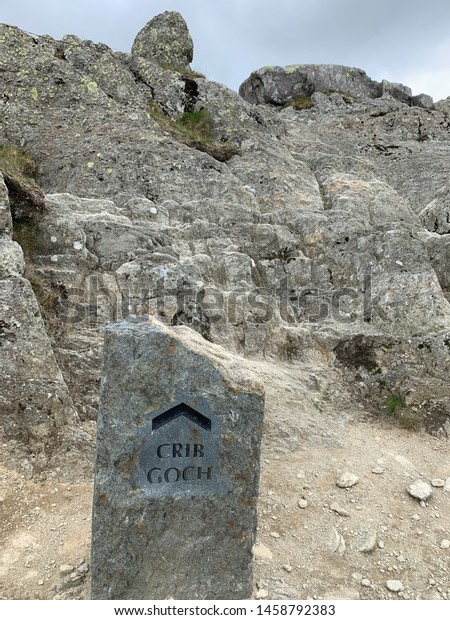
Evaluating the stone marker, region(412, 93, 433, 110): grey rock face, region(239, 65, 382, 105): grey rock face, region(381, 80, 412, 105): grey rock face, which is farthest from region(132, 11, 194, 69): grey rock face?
the stone marker

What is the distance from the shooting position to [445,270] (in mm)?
16922

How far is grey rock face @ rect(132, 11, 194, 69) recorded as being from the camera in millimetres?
32250

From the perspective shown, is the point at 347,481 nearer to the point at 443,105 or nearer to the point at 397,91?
the point at 443,105

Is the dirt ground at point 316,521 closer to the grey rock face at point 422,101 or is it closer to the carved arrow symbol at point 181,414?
the carved arrow symbol at point 181,414

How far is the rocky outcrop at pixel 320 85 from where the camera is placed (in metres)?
43.2

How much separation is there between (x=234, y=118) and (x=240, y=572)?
27282 mm

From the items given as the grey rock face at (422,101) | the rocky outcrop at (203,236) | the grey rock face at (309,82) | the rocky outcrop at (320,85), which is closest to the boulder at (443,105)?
the grey rock face at (422,101)

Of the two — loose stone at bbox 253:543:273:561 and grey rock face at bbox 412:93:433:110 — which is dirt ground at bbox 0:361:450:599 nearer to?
loose stone at bbox 253:543:273:561

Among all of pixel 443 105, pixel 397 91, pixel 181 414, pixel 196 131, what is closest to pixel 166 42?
pixel 196 131

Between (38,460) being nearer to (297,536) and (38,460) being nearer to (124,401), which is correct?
(124,401)

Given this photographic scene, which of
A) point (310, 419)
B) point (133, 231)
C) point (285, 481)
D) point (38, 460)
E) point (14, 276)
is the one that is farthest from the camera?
point (133, 231)

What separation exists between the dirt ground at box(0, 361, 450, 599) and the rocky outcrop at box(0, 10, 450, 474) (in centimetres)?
155

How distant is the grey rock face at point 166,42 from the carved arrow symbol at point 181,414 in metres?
33.5
